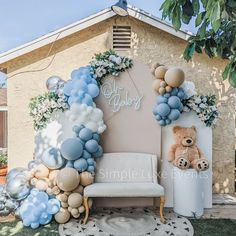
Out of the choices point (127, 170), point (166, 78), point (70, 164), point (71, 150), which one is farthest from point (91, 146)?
point (166, 78)

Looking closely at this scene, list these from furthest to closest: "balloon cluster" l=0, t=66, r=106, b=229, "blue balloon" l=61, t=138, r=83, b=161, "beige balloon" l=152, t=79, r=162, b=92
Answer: "beige balloon" l=152, t=79, r=162, b=92, "blue balloon" l=61, t=138, r=83, b=161, "balloon cluster" l=0, t=66, r=106, b=229

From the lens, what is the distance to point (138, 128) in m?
6.22

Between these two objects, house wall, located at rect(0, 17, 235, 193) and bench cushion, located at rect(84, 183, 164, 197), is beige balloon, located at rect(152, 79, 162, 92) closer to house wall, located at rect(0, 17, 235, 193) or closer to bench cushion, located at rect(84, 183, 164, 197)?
house wall, located at rect(0, 17, 235, 193)

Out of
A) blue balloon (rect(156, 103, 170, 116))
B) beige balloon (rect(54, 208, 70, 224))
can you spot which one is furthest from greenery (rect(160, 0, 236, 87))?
beige balloon (rect(54, 208, 70, 224))

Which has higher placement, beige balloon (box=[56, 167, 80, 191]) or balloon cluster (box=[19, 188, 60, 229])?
beige balloon (box=[56, 167, 80, 191])

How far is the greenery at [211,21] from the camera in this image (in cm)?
231

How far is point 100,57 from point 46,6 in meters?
4.48

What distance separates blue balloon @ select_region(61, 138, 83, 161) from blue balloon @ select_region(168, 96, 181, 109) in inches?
84.3

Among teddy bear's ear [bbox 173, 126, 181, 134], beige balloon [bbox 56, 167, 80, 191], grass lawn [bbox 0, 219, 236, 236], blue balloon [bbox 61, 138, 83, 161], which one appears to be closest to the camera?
grass lawn [bbox 0, 219, 236, 236]

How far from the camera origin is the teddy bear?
18.8 ft

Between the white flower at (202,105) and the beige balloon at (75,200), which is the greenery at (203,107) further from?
the beige balloon at (75,200)

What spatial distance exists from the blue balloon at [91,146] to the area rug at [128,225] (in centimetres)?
142

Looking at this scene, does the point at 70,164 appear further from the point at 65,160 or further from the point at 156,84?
the point at 156,84

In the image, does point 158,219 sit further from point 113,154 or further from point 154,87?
point 154,87
